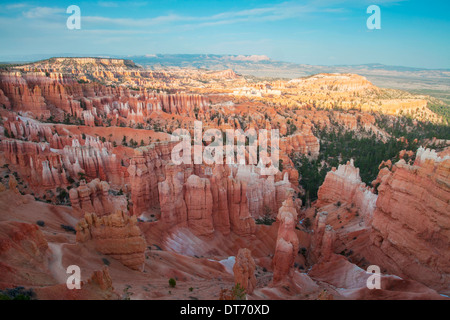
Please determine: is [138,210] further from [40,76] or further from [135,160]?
[40,76]

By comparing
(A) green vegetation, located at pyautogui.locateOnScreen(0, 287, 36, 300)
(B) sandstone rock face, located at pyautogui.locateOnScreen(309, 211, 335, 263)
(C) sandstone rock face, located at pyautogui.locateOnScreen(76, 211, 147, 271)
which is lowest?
(B) sandstone rock face, located at pyautogui.locateOnScreen(309, 211, 335, 263)

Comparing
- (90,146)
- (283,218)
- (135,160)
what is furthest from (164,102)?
(283,218)

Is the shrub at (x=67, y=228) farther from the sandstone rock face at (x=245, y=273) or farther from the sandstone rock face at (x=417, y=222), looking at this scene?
the sandstone rock face at (x=417, y=222)

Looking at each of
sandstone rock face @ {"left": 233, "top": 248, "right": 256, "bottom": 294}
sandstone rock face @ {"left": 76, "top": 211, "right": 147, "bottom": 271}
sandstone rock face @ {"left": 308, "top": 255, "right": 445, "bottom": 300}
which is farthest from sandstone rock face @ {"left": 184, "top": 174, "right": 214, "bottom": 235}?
sandstone rock face @ {"left": 233, "top": 248, "right": 256, "bottom": 294}

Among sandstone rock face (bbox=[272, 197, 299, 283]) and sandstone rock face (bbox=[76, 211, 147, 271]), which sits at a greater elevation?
sandstone rock face (bbox=[76, 211, 147, 271])

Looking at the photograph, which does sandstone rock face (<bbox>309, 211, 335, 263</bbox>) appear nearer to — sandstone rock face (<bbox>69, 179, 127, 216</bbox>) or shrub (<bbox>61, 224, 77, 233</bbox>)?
sandstone rock face (<bbox>69, 179, 127, 216</bbox>)

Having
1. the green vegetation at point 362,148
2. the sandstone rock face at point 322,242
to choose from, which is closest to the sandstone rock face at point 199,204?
the sandstone rock face at point 322,242

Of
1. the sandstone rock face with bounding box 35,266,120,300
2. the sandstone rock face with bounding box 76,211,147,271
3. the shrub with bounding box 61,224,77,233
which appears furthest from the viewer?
the shrub with bounding box 61,224,77,233

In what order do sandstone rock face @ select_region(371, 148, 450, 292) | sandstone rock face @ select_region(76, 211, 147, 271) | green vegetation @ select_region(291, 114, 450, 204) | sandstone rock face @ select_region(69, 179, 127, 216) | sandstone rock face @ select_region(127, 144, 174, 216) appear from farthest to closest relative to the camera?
green vegetation @ select_region(291, 114, 450, 204)
sandstone rock face @ select_region(127, 144, 174, 216)
sandstone rock face @ select_region(69, 179, 127, 216)
sandstone rock face @ select_region(371, 148, 450, 292)
sandstone rock face @ select_region(76, 211, 147, 271)

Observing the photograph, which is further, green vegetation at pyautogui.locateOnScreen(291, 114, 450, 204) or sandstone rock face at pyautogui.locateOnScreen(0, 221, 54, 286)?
green vegetation at pyautogui.locateOnScreen(291, 114, 450, 204)
